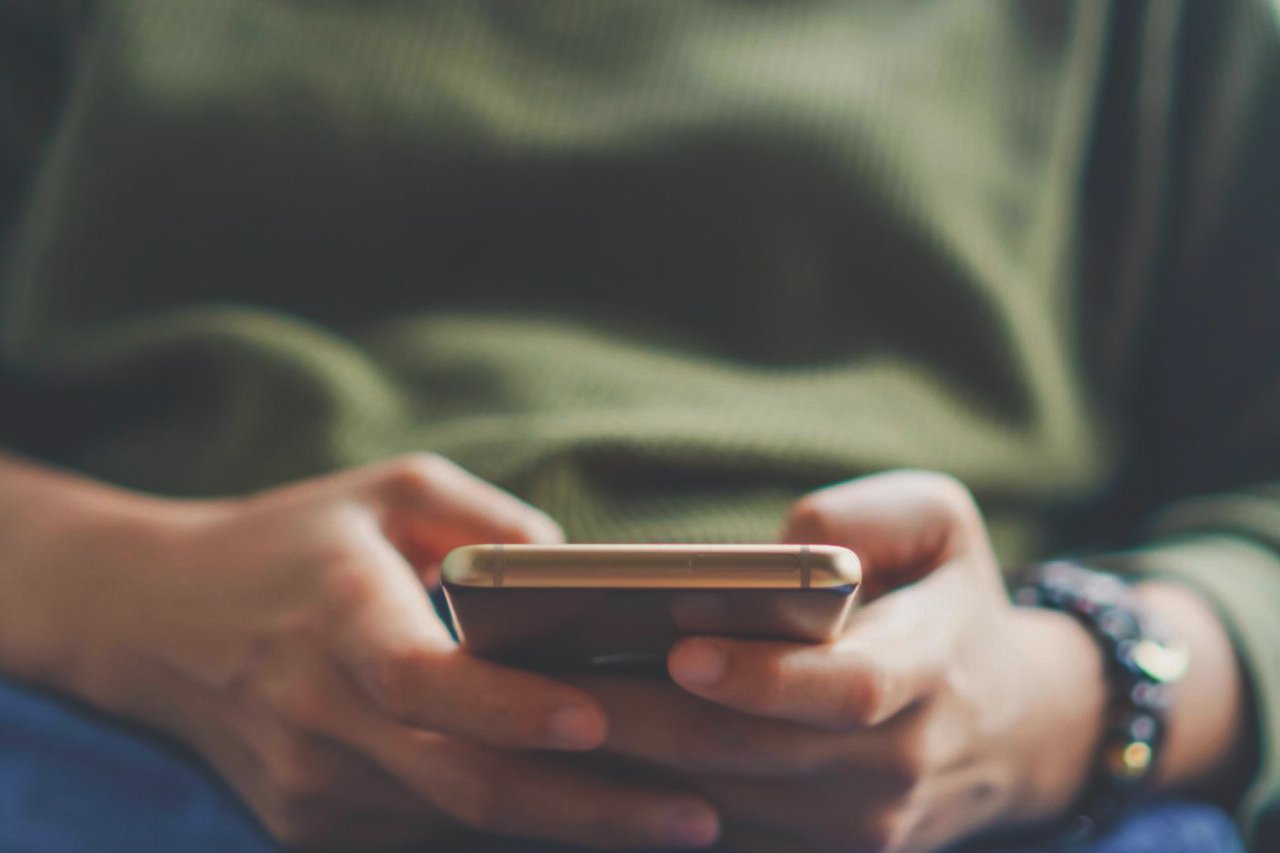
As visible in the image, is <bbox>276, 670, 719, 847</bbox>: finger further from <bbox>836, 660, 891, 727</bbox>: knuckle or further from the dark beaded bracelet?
the dark beaded bracelet

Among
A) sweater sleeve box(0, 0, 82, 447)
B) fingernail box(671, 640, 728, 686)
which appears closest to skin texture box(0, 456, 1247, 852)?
fingernail box(671, 640, 728, 686)

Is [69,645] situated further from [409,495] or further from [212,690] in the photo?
[409,495]

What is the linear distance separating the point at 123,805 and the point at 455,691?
0.22m

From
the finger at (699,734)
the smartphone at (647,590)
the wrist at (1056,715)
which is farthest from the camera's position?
the wrist at (1056,715)

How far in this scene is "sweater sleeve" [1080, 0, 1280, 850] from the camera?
2.38 ft

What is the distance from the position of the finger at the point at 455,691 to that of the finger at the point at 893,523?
13 centimetres

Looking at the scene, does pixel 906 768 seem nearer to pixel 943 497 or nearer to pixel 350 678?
pixel 943 497

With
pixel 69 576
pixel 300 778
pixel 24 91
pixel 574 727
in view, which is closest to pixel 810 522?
pixel 574 727

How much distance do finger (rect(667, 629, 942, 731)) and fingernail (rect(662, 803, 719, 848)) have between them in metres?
0.07

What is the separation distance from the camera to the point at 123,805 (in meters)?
0.49

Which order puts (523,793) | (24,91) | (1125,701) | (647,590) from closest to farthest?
(647,590) → (523,793) → (1125,701) → (24,91)

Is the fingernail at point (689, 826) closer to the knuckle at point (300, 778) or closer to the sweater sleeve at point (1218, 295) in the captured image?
the knuckle at point (300, 778)

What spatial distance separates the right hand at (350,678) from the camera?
1.30 ft

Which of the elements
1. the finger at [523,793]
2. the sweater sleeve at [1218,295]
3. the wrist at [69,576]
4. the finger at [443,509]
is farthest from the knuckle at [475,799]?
the sweater sleeve at [1218,295]
